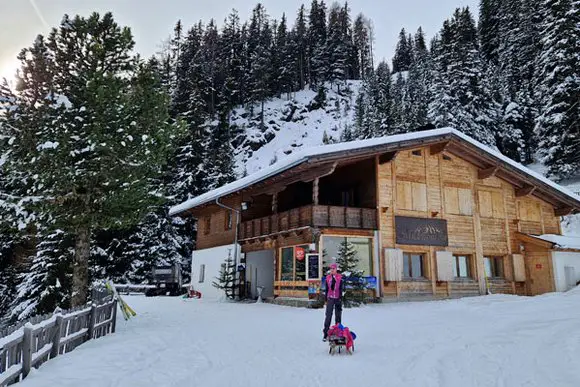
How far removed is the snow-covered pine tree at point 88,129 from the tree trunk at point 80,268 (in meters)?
0.03

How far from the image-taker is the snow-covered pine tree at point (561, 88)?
29125 millimetres

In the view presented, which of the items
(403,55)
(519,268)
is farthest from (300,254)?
(403,55)

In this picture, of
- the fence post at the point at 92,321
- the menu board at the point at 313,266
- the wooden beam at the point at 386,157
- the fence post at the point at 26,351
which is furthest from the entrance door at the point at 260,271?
the fence post at the point at 26,351

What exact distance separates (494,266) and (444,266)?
12.0ft

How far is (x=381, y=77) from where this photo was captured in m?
70.5

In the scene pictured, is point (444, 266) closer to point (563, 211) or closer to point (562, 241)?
point (562, 241)

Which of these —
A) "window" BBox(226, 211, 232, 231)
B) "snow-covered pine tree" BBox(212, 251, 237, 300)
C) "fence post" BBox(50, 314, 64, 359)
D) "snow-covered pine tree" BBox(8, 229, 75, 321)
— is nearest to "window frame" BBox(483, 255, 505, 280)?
"snow-covered pine tree" BBox(212, 251, 237, 300)

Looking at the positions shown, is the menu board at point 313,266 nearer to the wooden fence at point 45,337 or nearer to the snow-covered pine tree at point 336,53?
the wooden fence at point 45,337

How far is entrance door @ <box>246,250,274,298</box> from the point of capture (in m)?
24.3

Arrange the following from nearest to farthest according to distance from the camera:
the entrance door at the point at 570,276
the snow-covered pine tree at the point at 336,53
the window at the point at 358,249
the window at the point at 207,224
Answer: the window at the point at 358,249 < the entrance door at the point at 570,276 < the window at the point at 207,224 < the snow-covered pine tree at the point at 336,53

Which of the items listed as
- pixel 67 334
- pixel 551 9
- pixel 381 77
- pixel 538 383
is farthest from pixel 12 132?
pixel 381 77

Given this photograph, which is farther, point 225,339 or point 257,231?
point 257,231

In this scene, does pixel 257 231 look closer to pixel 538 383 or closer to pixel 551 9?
pixel 538 383

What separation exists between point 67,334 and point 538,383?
8.09 meters
